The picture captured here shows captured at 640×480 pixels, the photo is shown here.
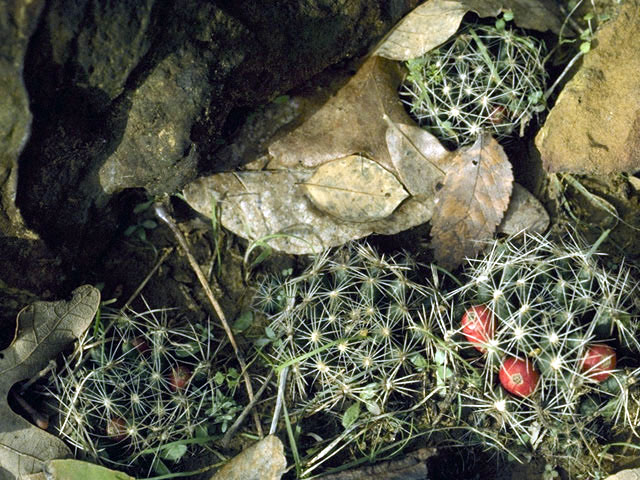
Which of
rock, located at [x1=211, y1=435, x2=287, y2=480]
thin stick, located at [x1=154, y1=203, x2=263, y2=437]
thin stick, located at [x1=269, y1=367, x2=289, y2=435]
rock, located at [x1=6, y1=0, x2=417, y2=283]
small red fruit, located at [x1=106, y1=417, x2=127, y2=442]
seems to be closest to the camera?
rock, located at [x1=6, y1=0, x2=417, y2=283]

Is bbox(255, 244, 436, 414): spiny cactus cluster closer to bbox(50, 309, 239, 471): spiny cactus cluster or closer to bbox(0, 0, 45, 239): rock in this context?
bbox(50, 309, 239, 471): spiny cactus cluster

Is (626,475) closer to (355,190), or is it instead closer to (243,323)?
(355,190)

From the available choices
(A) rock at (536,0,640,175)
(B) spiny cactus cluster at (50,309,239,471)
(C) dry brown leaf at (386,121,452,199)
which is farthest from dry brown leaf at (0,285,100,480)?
(A) rock at (536,0,640,175)

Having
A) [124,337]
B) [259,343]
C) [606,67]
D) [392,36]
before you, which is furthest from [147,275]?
[606,67]

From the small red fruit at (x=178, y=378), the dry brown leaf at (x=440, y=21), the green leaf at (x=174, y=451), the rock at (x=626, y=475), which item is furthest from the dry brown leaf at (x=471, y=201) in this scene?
the green leaf at (x=174, y=451)

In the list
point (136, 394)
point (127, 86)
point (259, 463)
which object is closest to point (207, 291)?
point (136, 394)

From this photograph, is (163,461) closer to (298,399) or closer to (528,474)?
(298,399)

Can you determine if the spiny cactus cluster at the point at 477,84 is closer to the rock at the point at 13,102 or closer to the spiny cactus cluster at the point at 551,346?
the spiny cactus cluster at the point at 551,346
